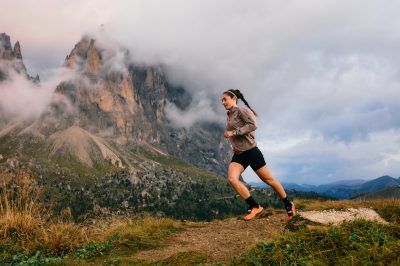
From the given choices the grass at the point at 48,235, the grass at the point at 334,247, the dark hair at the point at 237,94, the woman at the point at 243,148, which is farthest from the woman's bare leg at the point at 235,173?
the grass at the point at 334,247

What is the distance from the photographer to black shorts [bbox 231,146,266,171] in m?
9.41

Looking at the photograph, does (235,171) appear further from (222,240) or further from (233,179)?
(222,240)

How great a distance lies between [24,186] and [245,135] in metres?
5.58

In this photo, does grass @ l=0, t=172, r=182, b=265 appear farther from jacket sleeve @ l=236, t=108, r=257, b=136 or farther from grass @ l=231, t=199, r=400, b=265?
grass @ l=231, t=199, r=400, b=265

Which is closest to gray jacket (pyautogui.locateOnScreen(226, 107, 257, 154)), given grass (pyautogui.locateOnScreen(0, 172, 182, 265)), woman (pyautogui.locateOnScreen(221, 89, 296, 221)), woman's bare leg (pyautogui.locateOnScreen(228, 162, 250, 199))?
woman (pyautogui.locateOnScreen(221, 89, 296, 221))

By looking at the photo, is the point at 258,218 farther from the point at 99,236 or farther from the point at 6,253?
the point at 6,253

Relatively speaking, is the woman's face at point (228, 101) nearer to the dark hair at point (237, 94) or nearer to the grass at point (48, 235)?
the dark hair at point (237, 94)

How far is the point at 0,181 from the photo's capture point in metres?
10.9

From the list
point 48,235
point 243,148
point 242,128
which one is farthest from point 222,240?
point 48,235

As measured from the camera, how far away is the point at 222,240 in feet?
28.3

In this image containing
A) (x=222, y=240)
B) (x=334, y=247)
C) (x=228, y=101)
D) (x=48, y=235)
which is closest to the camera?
Answer: (x=334, y=247)

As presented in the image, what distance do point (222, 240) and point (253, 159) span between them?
2.07m

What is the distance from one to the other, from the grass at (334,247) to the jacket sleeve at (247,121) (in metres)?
3.44

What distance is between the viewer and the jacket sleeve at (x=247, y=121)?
365 inches
